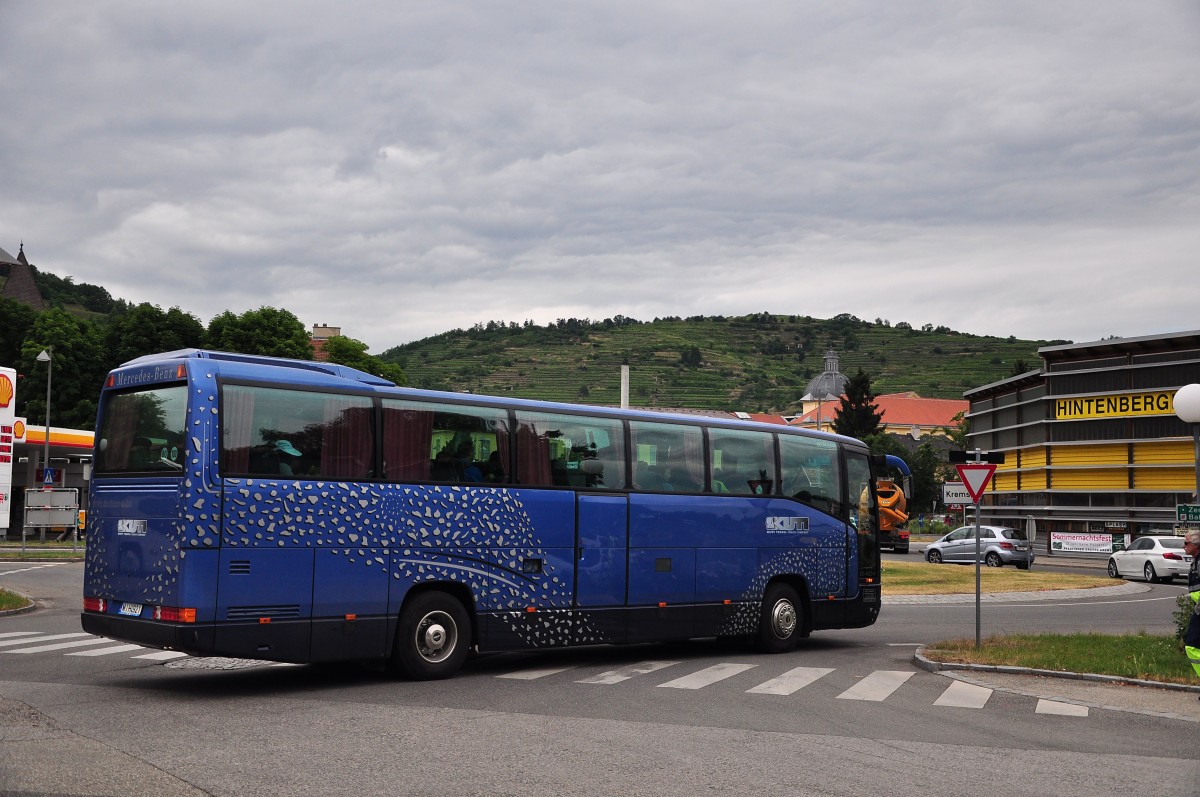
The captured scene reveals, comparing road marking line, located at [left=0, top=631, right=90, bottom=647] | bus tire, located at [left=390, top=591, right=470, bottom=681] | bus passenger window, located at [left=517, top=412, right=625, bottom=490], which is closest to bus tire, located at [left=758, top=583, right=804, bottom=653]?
bus passenger window, located at [left=517, top=412, right=625, bottom=490]

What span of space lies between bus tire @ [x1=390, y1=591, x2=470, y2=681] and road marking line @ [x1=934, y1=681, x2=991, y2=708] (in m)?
5.14

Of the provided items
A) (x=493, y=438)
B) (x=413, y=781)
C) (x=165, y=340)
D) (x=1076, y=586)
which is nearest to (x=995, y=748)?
(x=413, y=781)

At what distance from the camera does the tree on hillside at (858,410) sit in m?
116

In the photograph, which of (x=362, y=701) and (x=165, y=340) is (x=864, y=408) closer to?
(x=165, y=340)

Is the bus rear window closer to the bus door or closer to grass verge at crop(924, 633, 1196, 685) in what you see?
the bus door

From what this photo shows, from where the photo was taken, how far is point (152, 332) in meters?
73.6

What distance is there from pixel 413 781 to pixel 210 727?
2822 mm

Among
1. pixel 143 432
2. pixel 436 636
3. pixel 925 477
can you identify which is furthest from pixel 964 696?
pixel 925 477

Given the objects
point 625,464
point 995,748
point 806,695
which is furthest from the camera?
point 625,464

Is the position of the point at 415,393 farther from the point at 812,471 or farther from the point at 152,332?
the point at 152,332

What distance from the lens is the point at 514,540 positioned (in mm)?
14312

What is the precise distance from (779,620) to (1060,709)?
5774mm

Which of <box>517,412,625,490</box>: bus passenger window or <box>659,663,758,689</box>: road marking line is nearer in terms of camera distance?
<box>659,663,758,689</box>: road marking line

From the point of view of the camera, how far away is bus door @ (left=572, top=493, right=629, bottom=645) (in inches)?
590
